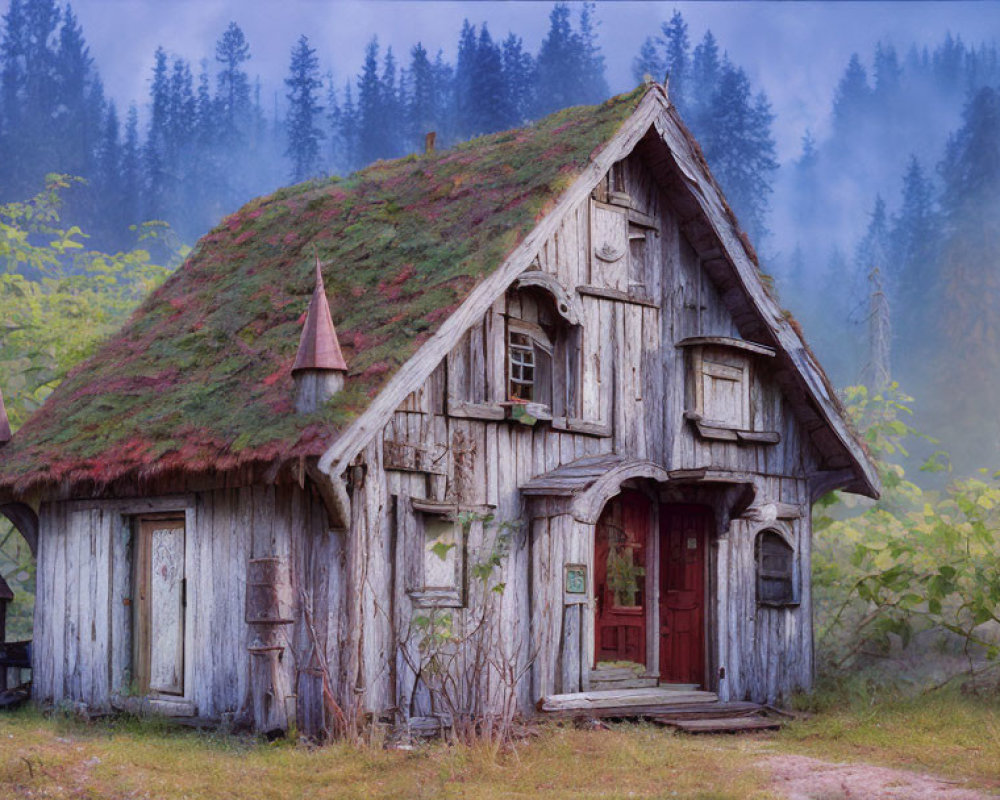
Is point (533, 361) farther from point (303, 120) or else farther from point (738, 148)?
point (303, 120)

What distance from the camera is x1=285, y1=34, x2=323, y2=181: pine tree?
6944cm

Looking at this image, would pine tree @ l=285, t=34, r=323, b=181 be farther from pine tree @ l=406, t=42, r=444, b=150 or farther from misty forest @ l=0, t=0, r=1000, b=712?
pine tree @ l=406, t=42, r=444, b=150

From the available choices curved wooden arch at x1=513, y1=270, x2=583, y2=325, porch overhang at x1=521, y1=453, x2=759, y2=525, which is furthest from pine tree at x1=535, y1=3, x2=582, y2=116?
curved wooden arch at x1=513, y1=270, x2=583, y2=325

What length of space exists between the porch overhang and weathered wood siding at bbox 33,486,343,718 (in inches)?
93.0

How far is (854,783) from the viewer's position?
10688mm

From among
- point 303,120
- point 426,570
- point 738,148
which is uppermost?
point 303,120

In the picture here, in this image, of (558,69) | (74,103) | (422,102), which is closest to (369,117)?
(422,102)

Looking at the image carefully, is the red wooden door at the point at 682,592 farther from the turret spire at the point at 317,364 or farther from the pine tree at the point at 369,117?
the pine tree at the point at 369,117

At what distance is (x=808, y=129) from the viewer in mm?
85375

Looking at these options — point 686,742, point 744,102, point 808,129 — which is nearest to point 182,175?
point 744,102

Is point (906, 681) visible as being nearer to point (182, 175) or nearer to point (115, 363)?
point (115, 363)

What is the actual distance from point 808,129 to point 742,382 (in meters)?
73.6

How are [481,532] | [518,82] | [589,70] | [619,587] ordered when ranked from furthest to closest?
[589,70] < [518,82] < [619,587] < [481,532]

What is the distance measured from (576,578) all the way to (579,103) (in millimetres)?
52921
